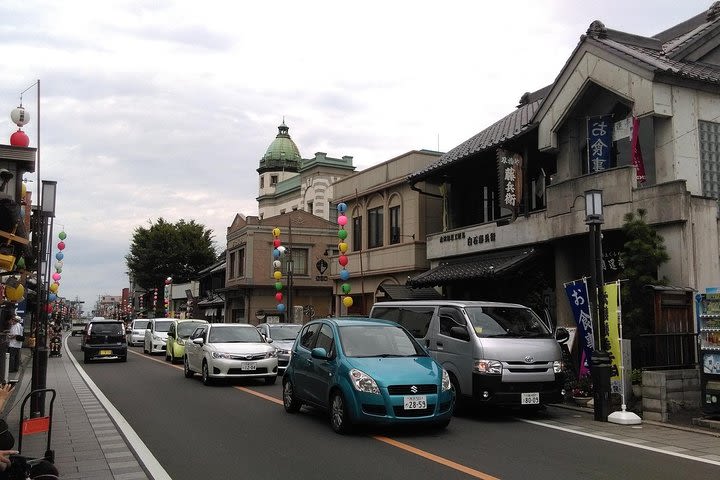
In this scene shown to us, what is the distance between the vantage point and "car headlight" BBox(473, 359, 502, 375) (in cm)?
1070

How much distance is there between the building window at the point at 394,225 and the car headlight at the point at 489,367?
16695mm

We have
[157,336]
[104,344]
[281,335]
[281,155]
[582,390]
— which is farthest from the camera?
[281,155]

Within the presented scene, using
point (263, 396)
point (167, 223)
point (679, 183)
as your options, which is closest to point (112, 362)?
A: point (263, 396)

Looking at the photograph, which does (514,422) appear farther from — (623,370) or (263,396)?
(263,396)

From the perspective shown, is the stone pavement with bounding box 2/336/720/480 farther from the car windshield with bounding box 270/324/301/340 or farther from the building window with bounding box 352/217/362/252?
the building window with bounding box 352/217/362/252

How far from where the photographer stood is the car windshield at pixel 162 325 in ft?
101

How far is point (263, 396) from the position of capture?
14125 millimetres

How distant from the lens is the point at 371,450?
26.9 feet

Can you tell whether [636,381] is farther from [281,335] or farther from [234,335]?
[281,335]

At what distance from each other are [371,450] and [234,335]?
10.4m

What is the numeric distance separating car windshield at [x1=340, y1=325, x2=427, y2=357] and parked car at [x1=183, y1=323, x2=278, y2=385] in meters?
6.55

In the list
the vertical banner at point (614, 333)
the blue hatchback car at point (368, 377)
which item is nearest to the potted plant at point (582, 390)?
the vertical banner at point (614, 333)

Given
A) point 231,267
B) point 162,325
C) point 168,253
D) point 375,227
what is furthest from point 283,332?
point 168,253

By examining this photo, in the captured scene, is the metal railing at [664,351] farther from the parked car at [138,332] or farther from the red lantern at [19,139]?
the parked car at [138,332]
